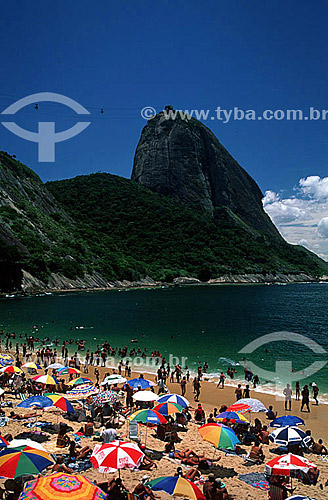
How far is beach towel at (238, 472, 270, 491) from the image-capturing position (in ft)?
37.9

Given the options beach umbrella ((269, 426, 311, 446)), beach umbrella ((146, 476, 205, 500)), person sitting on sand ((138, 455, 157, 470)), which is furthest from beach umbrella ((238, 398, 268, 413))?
beach umbrella ((146, 476, 205, 500))

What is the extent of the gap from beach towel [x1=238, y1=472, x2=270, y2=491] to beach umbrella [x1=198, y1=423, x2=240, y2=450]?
3.85 feet

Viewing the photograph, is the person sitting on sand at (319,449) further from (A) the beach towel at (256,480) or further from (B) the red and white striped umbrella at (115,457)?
(B) the red and white striped umbrella at (115,457)

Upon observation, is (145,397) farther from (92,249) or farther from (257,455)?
(92,249)

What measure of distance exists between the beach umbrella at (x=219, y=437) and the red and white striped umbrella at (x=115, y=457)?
9.71 feet

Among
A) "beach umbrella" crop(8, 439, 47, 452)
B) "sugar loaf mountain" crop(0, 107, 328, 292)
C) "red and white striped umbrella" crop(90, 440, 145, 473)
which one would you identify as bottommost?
"red and white striped umbrella" crop(90, 440, 145, 473)

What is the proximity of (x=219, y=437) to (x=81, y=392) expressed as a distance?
26.5ft

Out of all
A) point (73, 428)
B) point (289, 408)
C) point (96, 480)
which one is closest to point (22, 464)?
point (96, 480)

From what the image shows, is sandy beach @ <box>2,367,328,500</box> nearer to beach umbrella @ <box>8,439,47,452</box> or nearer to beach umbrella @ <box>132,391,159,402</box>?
beach umbrella @ <box>132,391,159,402</box>

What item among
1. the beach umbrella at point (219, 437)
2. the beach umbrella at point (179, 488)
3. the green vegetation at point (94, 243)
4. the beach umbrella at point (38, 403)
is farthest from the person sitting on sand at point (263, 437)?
the green vegetation at point (94, 243)

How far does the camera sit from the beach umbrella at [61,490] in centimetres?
736

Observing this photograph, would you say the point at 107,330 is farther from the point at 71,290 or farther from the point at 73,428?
the point at 71,290

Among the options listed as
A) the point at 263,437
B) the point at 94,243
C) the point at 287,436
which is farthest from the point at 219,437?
the point at 94,243

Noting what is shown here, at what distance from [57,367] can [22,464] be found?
16.9m
